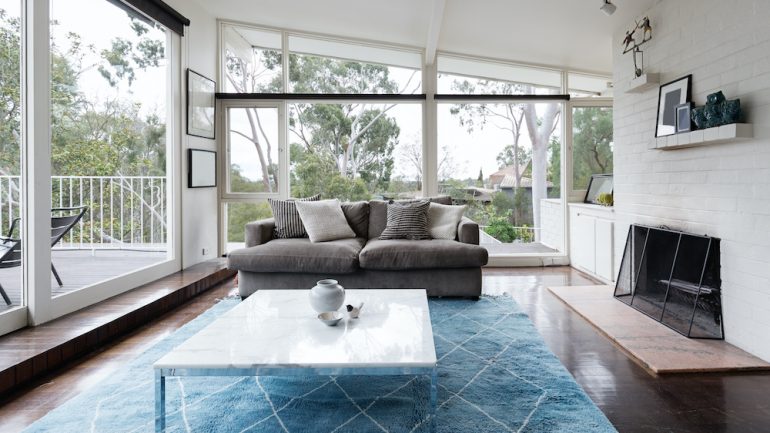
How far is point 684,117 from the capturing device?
3.18m

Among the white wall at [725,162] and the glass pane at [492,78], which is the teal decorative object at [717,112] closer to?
the white wall at [725,162]

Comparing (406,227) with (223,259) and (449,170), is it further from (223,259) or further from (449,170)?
(223,259)

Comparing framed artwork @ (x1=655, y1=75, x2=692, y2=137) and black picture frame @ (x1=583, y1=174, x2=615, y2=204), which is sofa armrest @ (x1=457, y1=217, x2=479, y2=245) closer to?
framed artwork @ (x1=655, y1=75, x2=692, y2=137)

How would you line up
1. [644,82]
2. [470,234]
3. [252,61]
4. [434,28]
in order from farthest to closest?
[252,61] < [434,28] < [470,234] < [644,82]

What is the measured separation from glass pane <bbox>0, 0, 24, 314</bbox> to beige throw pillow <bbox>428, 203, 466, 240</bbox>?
10.1ft

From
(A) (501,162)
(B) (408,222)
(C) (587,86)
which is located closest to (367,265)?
(B) (408,222)

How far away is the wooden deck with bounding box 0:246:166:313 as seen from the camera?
2824 mm

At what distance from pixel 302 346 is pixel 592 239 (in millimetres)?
3975

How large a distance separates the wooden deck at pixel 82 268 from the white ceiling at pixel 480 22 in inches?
113

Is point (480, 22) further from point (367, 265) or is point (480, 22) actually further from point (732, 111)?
point (367, 265)

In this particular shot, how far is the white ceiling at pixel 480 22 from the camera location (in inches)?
164

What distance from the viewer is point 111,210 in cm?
380

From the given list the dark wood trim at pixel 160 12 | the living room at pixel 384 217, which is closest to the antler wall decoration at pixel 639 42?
the living room at pixel 384 217

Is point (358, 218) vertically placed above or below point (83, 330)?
above
